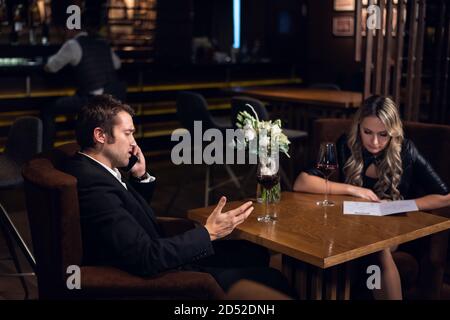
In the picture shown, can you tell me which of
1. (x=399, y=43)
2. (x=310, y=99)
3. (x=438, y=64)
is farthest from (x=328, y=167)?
(x=310, y=99)

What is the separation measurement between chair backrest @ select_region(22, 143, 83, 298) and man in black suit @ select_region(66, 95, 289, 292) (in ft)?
0.16

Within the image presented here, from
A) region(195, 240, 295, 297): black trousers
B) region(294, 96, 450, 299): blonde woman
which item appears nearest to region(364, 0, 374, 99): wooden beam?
region(294, 96, 450, 299): blonde woman

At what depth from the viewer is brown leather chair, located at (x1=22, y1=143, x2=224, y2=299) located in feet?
6.63

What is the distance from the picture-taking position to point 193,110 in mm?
5027

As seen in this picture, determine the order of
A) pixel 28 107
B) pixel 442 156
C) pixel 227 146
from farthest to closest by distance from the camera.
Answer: pixel 28 107 < pixel 227 146 < pixel 442 156

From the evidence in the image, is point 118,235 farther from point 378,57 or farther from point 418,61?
point 418,61

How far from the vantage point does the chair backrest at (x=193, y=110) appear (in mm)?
5016

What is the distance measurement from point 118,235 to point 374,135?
52.9 inches

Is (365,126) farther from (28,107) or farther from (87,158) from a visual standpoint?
(28,107)

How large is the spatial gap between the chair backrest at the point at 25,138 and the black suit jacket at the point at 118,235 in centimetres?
125
